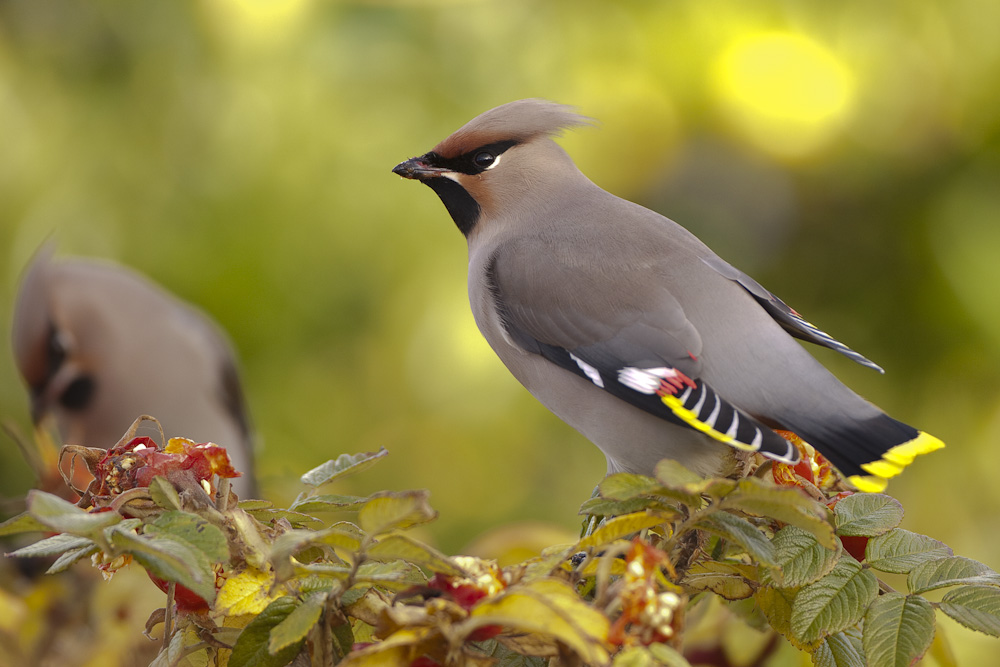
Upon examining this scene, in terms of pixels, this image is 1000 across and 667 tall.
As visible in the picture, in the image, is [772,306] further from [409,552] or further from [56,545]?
[56,545]

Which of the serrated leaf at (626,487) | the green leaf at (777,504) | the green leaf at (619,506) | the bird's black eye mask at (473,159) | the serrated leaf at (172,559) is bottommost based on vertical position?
the serrated leaf at (172,559)

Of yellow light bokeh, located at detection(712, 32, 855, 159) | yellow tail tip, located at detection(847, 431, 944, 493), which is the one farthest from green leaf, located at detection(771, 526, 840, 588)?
yellow light bokeh, located at detection(712, 32, 855, 159)

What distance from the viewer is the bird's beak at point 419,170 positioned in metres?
1.40

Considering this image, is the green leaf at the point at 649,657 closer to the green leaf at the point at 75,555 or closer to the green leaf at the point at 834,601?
the green leaf at the point at 834,601

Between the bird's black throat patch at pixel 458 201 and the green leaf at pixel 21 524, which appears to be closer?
the green leaf at pixel 21 524

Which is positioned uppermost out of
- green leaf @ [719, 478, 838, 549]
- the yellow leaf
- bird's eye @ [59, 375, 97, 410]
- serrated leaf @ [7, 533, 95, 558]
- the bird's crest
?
the bird's crest

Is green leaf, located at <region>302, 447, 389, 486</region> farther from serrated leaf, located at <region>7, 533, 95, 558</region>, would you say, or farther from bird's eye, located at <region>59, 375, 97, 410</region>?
bird's eye, located at <region>59, 375, 97, 410</region>

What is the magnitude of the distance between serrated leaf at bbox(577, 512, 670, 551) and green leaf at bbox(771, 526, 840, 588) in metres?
0.10

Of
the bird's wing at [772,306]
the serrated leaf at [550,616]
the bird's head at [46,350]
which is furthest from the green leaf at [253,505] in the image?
the bird's head at [46,350]

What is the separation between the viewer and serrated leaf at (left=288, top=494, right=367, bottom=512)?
0.79 meters

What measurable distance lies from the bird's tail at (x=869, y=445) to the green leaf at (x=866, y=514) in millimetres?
80

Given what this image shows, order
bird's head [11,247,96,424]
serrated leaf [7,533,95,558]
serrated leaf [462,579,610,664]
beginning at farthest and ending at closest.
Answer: bird's head [11,247,96,424], serrated leaf [7,533,95,558], serrated leaf [462,579,610,664]

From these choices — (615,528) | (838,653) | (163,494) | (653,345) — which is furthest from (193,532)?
(653,345)

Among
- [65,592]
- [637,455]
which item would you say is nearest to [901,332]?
[637,455]
